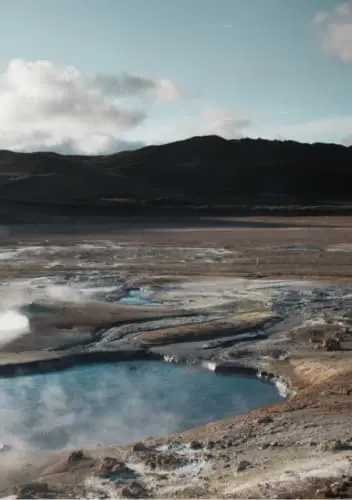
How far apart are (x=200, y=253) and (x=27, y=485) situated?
25.9 metres

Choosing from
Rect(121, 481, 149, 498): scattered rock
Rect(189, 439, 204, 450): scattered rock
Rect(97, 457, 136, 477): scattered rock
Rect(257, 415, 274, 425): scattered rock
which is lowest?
Rect(97, 457, 136, 477): scattered rock

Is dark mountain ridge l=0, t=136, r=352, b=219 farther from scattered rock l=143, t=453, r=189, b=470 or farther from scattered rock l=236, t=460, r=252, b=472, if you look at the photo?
scattered rock l=236, t=460, r=252, b=472

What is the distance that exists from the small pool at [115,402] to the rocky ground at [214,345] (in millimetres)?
591

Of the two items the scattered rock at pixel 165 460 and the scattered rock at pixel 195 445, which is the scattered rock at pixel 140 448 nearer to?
the scattered rock at pixel 165 460

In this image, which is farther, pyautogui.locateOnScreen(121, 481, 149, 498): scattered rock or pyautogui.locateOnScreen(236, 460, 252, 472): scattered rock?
pyautogui.locateOnScreen(236, 460, 252, 472): scattered rock

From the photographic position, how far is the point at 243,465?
764cm

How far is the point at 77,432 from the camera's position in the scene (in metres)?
10.0

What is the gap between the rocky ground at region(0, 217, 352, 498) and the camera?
24.3 ft

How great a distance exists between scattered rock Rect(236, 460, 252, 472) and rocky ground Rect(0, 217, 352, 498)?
0.01m

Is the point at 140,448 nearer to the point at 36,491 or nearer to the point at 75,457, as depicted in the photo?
the point at 75,457

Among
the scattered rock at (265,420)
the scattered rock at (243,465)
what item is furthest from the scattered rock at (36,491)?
the scattered rock at (265,420)

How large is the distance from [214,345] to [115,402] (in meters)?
3.63

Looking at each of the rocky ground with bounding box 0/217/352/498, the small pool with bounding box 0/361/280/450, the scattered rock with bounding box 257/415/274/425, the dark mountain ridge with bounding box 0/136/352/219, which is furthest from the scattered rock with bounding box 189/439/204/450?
the dark mountain ridge with bounding box 0/136/352/219

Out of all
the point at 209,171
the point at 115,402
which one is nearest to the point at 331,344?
the point at 115,402
